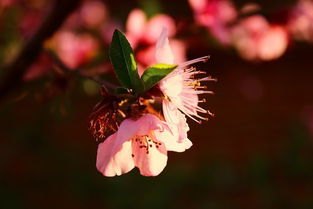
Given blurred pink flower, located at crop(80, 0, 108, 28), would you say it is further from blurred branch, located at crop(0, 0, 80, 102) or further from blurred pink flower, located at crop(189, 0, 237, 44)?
blurred branch, located at crop(0, 0, 80, 102)

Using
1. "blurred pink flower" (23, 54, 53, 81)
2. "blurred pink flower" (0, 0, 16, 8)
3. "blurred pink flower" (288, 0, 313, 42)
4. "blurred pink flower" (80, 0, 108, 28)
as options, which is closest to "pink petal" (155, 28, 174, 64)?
"blurred pink flower" (23, 54, 53, 81)

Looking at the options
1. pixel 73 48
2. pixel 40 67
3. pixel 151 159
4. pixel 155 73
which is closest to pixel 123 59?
pixel 155 73

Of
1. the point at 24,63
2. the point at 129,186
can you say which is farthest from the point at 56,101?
the point at 129,186

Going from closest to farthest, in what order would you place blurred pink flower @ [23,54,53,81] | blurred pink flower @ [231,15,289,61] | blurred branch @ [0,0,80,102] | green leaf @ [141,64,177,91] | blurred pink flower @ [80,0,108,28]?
green leaf @ [141,64,177,91], blurred branch @ [0,0,80,102], blurred pink flower @ [23,54,53,81], blurred pink flower @ [231,15,289,61], blurred pink flower @ [80,0,108,28]

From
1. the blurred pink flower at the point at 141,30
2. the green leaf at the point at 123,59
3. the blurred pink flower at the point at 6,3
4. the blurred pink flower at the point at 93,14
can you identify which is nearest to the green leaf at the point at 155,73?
the green leaf at the point at 123,59

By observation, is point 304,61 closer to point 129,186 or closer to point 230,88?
point 230,88

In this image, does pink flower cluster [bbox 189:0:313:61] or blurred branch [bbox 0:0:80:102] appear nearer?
blurred branch [bbox 0:0:80:102]

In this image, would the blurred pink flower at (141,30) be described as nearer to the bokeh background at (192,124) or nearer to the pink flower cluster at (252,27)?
the bokeh background at (192,124)

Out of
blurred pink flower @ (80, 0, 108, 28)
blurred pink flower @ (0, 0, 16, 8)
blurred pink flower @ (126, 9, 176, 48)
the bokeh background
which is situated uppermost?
blurred pink flower @ (0, 0, 16, 8)
